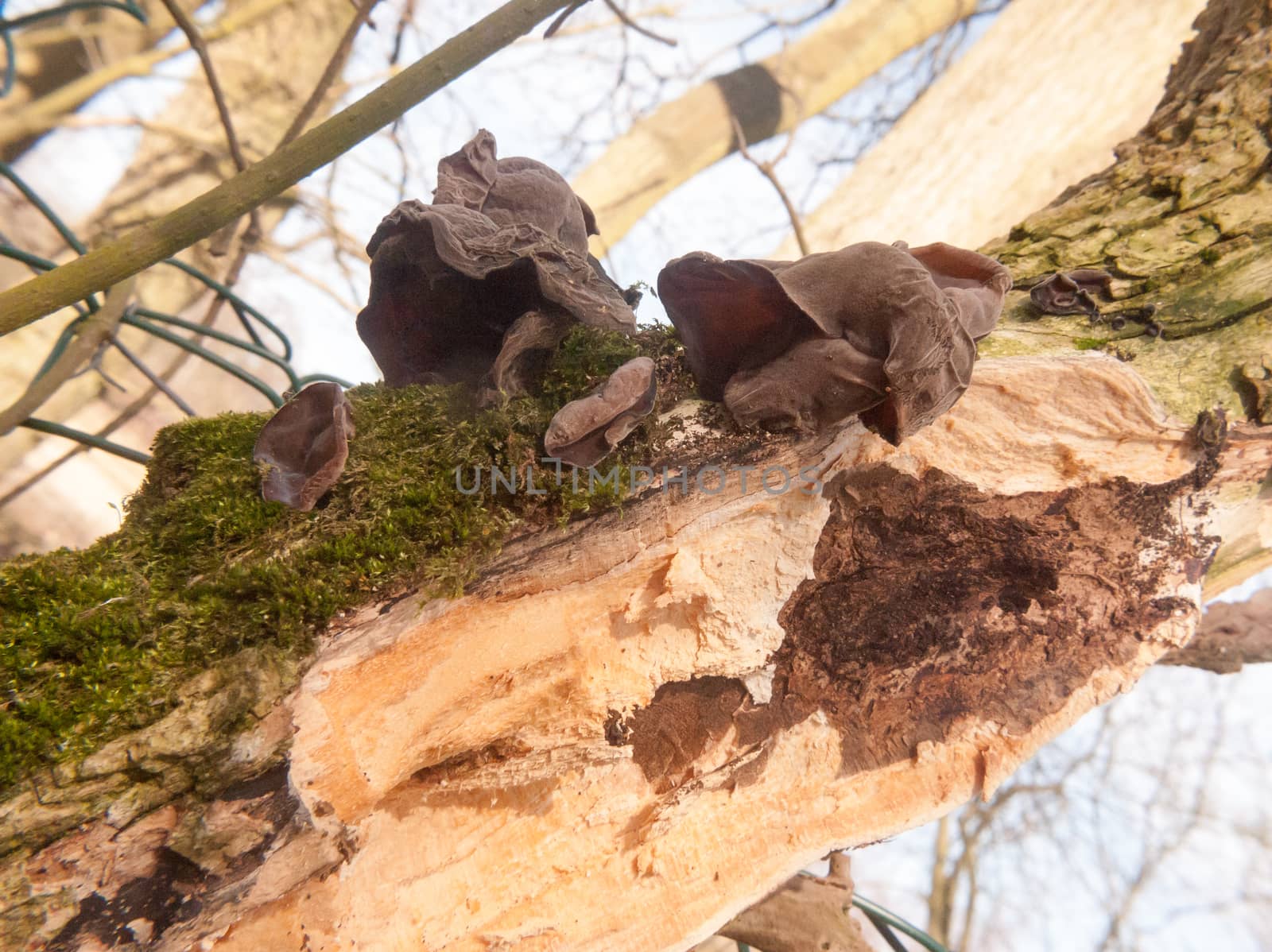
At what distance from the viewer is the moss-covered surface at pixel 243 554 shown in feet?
3.29

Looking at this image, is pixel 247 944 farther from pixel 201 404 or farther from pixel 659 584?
pixel 201 404

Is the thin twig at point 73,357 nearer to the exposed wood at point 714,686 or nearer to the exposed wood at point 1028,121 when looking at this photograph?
the exposed wood at point 714,686

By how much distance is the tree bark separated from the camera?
3.52ft

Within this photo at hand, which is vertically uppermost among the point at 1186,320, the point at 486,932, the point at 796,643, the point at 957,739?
the point at 1186,320

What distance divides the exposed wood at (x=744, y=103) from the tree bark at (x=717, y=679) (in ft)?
9.48

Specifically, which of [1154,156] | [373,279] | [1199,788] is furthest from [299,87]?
[1199,788]

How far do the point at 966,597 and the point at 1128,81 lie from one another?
344 centimetres

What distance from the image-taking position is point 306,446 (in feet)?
4.13

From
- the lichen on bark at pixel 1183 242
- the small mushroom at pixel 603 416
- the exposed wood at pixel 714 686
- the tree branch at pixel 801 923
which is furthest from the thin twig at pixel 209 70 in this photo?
the tree branch at pixel 801 923

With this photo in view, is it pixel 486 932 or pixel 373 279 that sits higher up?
pixel 373 279

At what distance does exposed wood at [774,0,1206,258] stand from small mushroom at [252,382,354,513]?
3.07m

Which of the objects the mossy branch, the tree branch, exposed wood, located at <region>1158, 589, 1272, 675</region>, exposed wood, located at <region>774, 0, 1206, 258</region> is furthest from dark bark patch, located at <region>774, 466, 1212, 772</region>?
exposed wood, located at <region>774, 0, 1206, 258</region>

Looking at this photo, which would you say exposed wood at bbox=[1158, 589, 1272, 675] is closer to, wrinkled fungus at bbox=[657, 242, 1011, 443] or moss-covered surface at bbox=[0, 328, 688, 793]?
wrinkled fungus at bbox=[657, 242, 1011, 443]

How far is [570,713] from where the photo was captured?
4.59 feet
